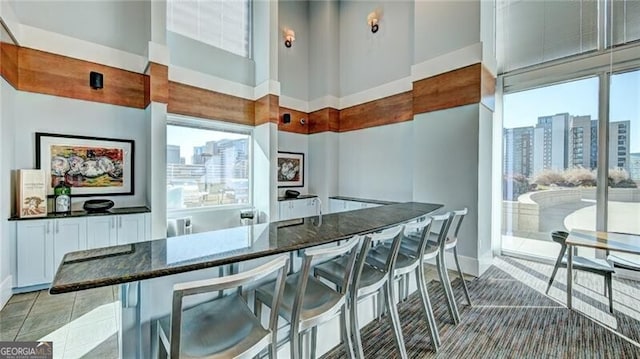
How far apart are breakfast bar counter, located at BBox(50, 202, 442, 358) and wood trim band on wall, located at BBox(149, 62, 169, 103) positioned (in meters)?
2.97

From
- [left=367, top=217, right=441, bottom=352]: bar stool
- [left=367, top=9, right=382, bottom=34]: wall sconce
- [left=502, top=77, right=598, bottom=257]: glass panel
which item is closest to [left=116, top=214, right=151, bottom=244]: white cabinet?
[left=367, top=217, right=441, bottom=352]: bar stool

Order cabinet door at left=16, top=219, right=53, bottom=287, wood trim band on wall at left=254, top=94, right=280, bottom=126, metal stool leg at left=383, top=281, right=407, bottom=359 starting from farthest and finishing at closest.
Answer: wood trim band on wall at left=254, top=94, right=280, bottom=126, cabinet door at left=16, top=219, right=53, bottom=287, metal stool leg at left=383, top=281, right=407, bottom=359

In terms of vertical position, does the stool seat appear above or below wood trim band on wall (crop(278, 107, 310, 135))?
below

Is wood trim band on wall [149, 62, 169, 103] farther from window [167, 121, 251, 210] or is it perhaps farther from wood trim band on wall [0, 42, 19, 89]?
wood trim band on wall [0, 42, 19, 89]

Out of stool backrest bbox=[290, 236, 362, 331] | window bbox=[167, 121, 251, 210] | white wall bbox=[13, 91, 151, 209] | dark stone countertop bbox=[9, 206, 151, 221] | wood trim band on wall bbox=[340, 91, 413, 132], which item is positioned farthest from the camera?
wood trim band on wall bbox=[340, 91, 413, 132]

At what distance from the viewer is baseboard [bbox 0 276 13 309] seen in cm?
274

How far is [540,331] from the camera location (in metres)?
2.41

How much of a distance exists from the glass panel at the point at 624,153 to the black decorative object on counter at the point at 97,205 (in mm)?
6909

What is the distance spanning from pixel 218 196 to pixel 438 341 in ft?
14.1

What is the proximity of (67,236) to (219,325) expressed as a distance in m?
3.21

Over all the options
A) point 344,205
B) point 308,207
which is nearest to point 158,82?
point 308,207

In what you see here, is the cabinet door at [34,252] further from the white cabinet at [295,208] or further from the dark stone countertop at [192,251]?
the white cabinet at [295,208]

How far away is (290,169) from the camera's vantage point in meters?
6.22

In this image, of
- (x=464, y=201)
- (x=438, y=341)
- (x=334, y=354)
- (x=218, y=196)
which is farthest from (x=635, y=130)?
(x=218, y=196)
